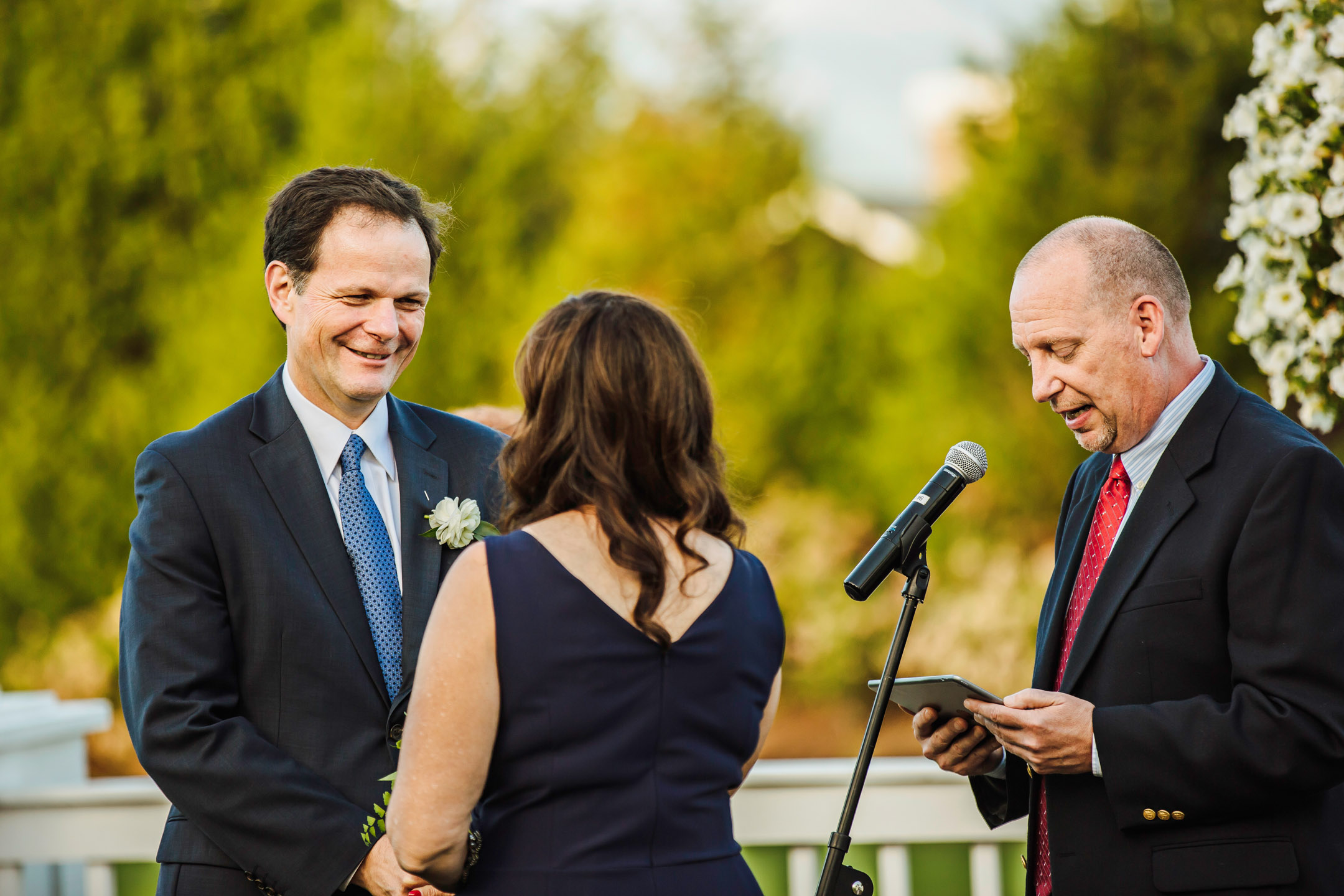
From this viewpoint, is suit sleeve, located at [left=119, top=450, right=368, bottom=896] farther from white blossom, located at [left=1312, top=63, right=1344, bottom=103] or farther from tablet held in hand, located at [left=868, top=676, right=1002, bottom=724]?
white blossom, located at [left=1312, top=63, right=1344, bottom=103]

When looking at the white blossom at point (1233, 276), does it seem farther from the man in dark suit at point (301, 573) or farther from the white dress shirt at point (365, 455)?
the white dress shirt at point (365, 455)

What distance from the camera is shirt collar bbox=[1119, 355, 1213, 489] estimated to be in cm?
239

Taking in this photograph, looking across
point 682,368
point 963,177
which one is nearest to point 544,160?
point 963,177

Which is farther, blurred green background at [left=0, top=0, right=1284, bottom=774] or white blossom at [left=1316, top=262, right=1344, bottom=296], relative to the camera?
blurred green background at [left=0, top=0, right=1284, bottom=774]

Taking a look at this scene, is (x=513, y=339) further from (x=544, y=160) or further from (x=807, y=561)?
(x=807, y=561)

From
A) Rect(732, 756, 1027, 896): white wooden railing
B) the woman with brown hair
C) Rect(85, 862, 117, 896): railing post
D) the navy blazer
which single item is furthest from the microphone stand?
Rect(85, 862, 117, 896): railing post

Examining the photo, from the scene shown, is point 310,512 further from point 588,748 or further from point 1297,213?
point 1297,213

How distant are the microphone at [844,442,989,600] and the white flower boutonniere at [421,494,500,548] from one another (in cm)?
74

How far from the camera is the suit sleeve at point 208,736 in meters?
2.16

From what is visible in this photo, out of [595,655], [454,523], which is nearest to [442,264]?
[454,523]

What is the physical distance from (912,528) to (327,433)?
47.3 inches

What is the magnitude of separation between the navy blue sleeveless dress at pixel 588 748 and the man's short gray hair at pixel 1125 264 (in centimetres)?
113

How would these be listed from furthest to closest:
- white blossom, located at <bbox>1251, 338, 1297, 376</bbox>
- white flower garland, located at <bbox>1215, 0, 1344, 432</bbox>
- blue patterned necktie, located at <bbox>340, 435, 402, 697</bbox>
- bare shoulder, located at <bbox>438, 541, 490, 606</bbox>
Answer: white blossom, located at <bbox>1251, 338, 1297, 376</bbox> → white flower garland, located at <bbox>1215, 0, 1344, 432</bbox> → blue patterned necktie, located at <bbox>340, 435, 402, 697</bbox> → bare shoulder, located at <bbox>438, 541, 490, 606</bbox>

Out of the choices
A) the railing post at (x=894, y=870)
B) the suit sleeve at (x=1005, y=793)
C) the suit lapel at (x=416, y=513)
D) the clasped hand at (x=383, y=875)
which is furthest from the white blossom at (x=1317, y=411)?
the clasped hand at (x=383, y=875)
